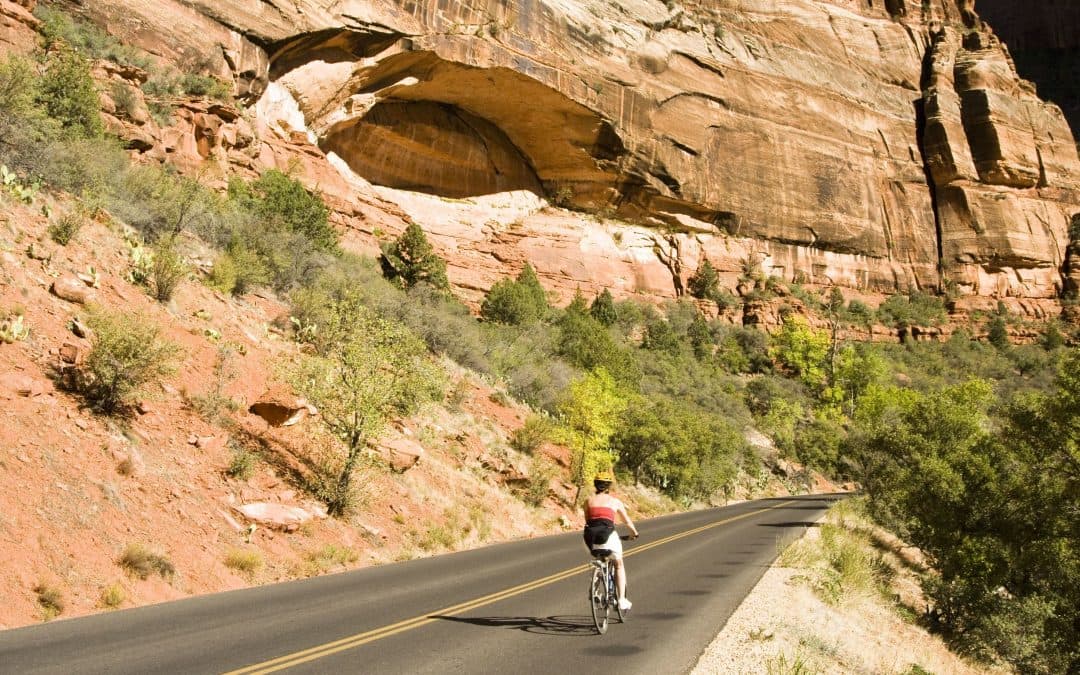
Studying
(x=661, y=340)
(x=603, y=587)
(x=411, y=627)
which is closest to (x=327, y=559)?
(x=411, y=627)

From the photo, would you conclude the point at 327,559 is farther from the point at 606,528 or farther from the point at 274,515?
the point at 606,528

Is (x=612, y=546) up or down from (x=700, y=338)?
up

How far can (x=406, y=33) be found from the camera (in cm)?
4000

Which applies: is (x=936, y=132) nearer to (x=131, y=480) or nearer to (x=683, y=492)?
(x=683, y=492)

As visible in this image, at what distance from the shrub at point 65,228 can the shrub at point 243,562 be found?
8767 mm

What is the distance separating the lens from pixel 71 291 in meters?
12.7

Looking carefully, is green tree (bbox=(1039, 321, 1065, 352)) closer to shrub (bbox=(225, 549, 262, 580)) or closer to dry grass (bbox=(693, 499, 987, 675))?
dry grass (bbox=(693, 499, 987, 675))

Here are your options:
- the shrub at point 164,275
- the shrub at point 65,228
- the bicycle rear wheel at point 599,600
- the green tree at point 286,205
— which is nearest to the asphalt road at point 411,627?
the bicycle rear wheel at point 599,600

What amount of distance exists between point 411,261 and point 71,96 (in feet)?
60.5

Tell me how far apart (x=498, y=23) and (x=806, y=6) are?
47263mm

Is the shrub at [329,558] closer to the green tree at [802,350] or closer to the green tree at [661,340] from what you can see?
the green tree at [661,340]

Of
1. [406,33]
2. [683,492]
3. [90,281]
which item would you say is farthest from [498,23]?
[90,281]

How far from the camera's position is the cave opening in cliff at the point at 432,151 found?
47469 mm

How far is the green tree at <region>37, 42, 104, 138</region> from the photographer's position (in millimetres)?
21969
